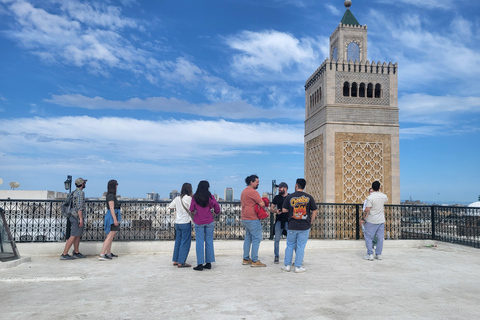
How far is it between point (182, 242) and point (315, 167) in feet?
57.1

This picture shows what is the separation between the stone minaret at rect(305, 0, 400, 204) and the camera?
66.8 ft

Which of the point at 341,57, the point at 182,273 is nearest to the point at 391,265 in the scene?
the point at 182,273

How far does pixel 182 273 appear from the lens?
535 cm

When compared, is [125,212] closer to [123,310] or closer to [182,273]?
[182,273]

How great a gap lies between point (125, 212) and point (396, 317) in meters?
6.06

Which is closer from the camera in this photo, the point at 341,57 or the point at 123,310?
the point at 123,310

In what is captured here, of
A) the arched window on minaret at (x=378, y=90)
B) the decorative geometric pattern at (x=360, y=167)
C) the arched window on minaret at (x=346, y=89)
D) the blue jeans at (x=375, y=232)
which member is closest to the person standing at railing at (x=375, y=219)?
the blue jeans at (x=375, y=232)

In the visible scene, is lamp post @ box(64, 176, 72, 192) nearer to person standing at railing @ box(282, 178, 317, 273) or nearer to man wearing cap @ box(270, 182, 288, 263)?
man wearing cap @ box(270, 182, 288, 263)

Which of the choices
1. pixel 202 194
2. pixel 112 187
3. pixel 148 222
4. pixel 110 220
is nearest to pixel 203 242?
pixel 202 194

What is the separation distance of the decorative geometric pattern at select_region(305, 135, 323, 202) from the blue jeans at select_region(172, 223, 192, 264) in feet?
52.3

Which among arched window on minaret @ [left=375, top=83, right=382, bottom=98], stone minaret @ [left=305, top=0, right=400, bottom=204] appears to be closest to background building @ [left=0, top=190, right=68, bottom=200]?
stone minaret @ [left=305, top=0, right=400, bottom=204]

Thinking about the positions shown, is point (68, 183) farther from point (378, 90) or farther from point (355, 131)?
point (378, 90)

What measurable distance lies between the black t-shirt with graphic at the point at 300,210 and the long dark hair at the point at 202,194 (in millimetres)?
1281

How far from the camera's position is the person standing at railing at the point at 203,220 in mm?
5672
